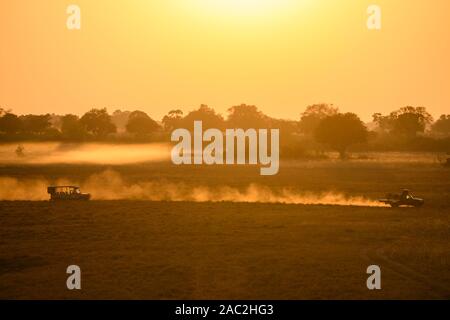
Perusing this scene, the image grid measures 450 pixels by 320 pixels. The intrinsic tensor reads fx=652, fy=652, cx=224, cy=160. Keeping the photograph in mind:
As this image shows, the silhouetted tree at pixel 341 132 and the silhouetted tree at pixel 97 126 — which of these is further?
the silhouetted tree at pixel 97 126

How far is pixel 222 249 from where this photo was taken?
3177 centimetres

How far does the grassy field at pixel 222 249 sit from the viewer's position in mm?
25234

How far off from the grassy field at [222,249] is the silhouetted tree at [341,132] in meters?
67.5

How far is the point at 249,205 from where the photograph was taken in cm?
4625

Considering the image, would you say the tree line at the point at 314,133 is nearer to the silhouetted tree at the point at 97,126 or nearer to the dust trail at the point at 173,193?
the silhouetted tree at the point at 97,126

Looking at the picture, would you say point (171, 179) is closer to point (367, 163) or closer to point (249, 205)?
point (249, 205)

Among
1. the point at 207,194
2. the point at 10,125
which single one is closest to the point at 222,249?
the point at 207,194

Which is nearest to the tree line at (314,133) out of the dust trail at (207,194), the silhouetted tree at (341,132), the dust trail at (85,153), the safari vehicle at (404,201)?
the silhouetted tree at (341,132)

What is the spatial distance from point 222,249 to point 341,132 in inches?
3695

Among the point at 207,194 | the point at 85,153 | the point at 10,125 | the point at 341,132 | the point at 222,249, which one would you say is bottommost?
the point at 222,249

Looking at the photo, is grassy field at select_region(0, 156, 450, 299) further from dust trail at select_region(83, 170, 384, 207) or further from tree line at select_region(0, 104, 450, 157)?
tree line at select_region(0, 104, 450, 157)

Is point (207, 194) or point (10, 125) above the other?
point (10, 125)

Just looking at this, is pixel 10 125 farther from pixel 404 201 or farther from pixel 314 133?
pixel 404 201

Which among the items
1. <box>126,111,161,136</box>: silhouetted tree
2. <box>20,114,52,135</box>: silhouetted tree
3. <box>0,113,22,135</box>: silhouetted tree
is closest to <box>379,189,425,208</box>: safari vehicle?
<box>20,114,52,135</box>: silhouetted tree
